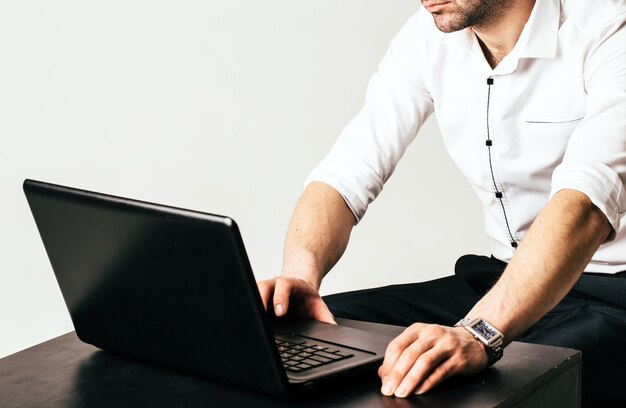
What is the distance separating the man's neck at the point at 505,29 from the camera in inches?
78.8

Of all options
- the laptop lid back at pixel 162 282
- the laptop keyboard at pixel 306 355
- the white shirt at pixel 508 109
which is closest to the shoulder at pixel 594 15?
the white shirt at pixel 508 109

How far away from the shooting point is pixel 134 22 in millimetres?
3303

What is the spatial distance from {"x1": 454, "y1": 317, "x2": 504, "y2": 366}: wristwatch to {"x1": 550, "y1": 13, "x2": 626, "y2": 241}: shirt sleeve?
0.35 m

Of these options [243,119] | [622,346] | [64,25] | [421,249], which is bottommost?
[421,249]

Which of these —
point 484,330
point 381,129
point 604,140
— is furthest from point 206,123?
point 484,330

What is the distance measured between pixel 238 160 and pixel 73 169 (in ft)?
1.76

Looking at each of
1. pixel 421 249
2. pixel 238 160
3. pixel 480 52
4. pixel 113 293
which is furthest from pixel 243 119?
pixel 113 293

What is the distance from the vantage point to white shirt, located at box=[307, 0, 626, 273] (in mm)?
1849

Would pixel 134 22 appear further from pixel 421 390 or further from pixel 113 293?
pixel 421 390

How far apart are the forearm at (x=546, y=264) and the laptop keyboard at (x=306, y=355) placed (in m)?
0.24

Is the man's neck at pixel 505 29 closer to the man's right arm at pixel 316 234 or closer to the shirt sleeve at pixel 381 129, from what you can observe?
the shirt sleeve at pixel 381 129

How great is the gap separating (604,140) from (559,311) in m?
0.40

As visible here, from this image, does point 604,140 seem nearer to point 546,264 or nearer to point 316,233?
point 546,264

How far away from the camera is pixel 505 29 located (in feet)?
6.63
